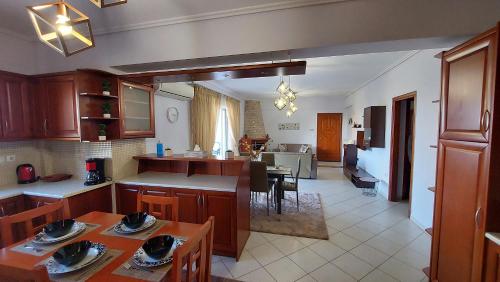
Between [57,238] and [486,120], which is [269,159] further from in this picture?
[57,238]

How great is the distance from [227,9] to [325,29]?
97cm

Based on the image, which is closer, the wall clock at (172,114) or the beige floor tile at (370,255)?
the beige floor tile at (370,255)

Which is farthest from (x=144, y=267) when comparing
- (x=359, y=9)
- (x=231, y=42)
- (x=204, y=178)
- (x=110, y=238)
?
(x=359, y=9)

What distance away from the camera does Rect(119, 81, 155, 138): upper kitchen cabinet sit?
2754 millimetres

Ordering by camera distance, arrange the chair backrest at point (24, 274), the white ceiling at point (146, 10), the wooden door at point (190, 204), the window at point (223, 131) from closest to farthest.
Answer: the chair backrest at point (24, 274) < the white ceiling at point (146, 10) < the wooden door at point (190, 204) < the window at point (223, 131)

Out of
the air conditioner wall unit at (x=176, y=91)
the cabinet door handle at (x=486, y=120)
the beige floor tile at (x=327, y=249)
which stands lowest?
the beige floor tile at (x=327, y=249)

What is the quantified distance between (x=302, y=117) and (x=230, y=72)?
7.18 m

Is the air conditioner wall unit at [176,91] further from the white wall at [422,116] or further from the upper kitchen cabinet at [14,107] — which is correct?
the white wall at [422,116]

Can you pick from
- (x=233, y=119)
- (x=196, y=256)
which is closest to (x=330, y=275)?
(x=196, y=256)

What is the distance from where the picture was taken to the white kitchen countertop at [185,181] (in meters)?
2.52

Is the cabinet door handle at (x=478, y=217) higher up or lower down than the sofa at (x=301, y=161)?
higher up

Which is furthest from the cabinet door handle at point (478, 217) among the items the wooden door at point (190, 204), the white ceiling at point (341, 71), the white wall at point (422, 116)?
the white ceiling at point (341, 71)

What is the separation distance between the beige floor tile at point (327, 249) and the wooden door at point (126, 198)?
7.71 ft

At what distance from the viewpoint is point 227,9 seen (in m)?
2.14
